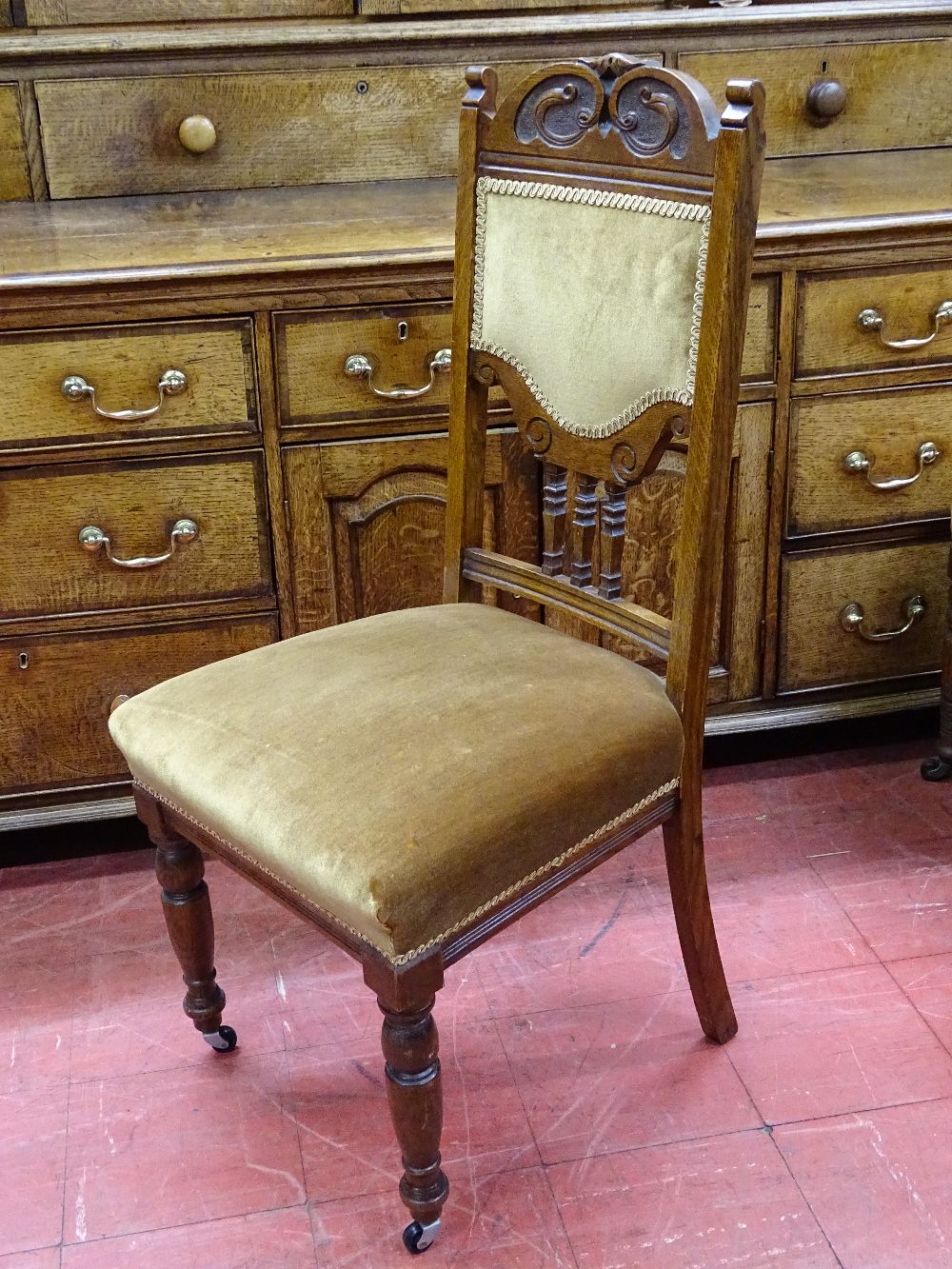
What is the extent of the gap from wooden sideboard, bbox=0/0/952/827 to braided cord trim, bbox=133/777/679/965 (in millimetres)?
489

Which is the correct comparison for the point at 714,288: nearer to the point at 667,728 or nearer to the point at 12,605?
the point at 667,728

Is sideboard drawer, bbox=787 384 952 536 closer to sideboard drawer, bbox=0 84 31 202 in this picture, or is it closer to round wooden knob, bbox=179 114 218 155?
round wooden knob, bbox=179 114 218 155

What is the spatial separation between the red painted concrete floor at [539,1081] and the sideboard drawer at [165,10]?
1.24 m

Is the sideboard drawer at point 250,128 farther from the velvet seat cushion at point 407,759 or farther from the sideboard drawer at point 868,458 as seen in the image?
the velvet seat cushion at point 407,759

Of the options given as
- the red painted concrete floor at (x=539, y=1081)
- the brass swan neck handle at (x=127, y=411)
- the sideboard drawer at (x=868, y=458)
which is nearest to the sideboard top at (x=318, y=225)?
the brass swan neck handle at (x=127, y=411)

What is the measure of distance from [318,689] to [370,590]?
0.58 metres

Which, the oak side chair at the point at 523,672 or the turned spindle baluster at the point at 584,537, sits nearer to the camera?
the oak side chair at the point at 523,672

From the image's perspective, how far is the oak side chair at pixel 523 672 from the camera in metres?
1.18

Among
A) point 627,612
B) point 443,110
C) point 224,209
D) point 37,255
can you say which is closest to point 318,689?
point 627,612

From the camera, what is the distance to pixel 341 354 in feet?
5.67

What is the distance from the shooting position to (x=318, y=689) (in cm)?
133

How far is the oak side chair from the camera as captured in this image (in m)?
1.18

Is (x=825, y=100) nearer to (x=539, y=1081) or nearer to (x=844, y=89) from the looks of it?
(x=844, y=89)

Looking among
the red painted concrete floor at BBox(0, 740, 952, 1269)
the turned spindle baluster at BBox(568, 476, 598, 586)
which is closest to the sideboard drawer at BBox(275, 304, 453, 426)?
the turned spindle baluster at BBox(568, 476, 598, 586)
